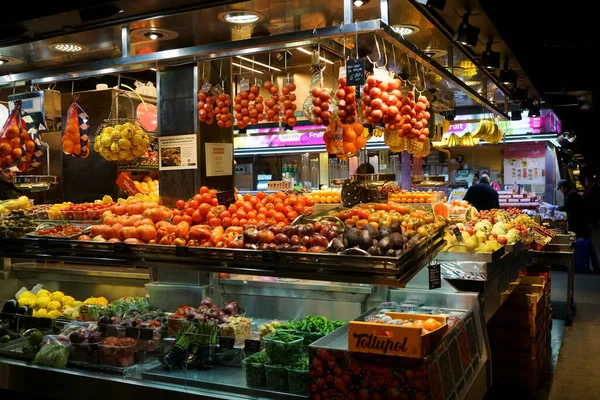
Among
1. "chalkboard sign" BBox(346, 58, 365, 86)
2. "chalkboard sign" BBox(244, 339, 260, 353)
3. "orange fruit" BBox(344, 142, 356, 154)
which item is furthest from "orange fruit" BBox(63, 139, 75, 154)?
"chalkboard sign" BBox(244, 339, 260, 353)

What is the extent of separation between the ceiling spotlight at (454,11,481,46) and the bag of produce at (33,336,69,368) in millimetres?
3993

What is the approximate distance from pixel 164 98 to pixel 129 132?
1.68 ft

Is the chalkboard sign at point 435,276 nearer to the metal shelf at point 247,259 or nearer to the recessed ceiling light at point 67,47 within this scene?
the metal shelf at point 247,259

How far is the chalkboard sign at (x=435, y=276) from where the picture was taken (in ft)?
11.9

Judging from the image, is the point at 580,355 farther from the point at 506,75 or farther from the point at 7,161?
the point at 7,161

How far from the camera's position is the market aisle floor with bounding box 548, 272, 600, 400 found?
223 inches

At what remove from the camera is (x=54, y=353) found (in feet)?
12.1

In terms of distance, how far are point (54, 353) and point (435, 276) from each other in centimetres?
241

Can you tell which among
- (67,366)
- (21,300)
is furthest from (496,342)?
(21,300)

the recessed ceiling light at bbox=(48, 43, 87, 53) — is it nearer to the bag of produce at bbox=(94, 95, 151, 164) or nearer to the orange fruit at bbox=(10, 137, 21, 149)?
the bag of produce at bbox=(94, 95, 151, 164)

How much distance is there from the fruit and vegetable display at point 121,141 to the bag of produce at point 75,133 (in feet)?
0.45

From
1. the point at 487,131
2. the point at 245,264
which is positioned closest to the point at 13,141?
the point at 245,264

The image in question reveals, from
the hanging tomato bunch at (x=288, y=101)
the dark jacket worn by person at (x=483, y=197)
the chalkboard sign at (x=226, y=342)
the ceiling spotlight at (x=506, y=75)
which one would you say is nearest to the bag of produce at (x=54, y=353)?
the chalkboard sign at (x=226, y=342)

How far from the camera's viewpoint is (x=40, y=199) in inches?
370
